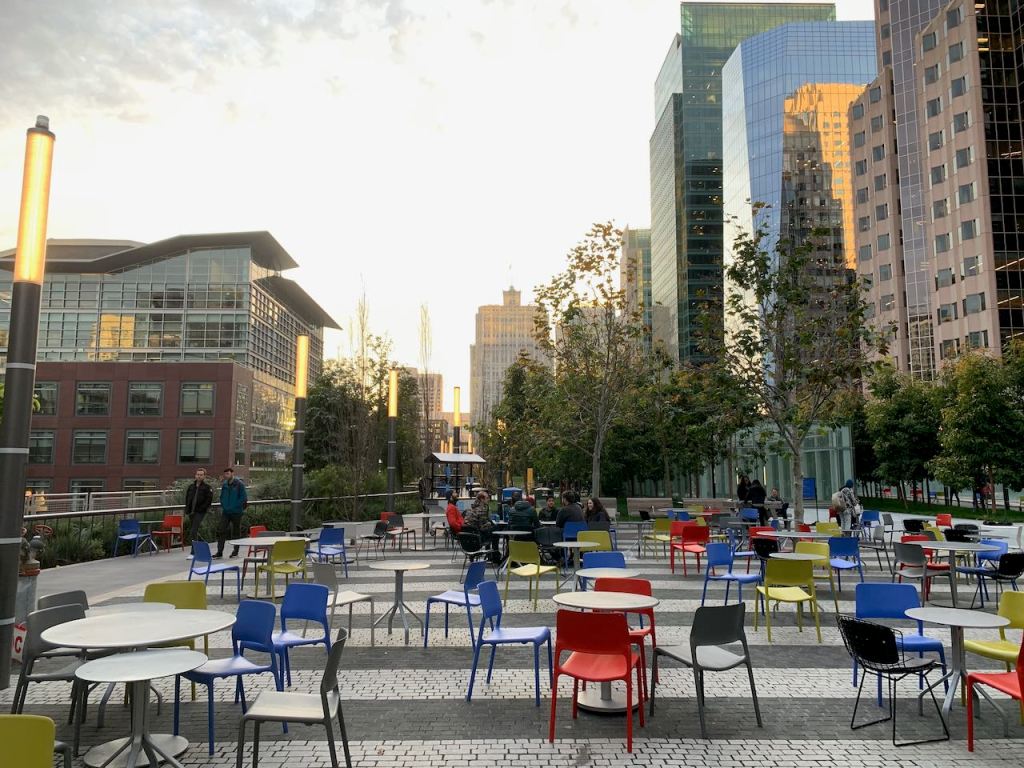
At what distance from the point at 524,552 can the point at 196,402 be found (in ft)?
148

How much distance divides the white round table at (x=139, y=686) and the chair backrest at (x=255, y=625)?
0.84m

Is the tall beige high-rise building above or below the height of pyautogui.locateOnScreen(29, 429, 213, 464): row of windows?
above

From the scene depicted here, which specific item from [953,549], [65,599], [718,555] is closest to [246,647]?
[65,599]

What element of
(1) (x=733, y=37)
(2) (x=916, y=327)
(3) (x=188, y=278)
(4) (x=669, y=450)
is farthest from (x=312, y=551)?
(1) (x=733, y=37)

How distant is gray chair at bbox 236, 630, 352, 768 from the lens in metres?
4.54

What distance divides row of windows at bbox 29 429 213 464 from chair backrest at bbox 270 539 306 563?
42288 millimetres

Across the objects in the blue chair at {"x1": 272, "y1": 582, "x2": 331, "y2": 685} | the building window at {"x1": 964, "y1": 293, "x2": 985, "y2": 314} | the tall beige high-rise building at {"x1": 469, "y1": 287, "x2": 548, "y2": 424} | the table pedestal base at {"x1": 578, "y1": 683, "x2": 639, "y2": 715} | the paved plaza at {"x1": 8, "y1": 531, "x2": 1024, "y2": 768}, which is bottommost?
the paved plaza at {"x1": 8, "y1": 531, "x2": 1024, "y2": 768}

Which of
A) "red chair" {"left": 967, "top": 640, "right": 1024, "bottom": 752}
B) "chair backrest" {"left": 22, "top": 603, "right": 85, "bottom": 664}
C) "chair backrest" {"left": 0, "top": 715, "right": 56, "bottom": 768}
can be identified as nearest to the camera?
"chair backrest" {"left": 0, "top": 715, "right": 56, "bottom": 768}

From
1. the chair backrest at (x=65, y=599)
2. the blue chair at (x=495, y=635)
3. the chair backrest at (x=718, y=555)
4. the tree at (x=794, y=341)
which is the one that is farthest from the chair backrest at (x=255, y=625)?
the tree at (x=794, y=341)

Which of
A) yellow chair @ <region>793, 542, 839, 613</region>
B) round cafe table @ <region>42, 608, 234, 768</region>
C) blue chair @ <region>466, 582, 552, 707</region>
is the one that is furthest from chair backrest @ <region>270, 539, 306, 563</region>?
yellow chair @ <region>793, 542, 839, 613</region>

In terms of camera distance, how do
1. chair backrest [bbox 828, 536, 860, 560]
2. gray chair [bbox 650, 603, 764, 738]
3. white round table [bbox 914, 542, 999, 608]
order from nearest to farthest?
gray chair [bbox 650, 603, 764, 738], white round table [bbox 914, 542, 999, 608], chair backrest [bbox 828, 536, 860, 560]

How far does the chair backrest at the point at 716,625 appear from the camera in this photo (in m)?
5.79

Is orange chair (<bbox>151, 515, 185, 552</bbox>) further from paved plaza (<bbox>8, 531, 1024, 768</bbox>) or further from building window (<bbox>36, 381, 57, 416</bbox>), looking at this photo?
building window (<bbox>36, 381, 57, 416</bbox>)

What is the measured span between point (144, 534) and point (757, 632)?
1408cm
